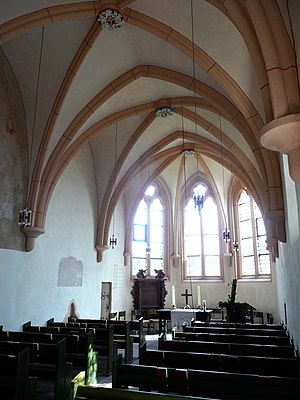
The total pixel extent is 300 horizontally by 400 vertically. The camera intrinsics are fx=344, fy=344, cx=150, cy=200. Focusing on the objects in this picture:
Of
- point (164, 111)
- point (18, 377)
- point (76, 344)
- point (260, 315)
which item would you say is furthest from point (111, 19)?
point (260, 315)

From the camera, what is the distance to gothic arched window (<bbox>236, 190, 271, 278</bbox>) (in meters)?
15.6

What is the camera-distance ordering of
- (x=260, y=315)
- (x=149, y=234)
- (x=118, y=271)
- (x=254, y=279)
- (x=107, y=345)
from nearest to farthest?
(x=107, y=345) → (x=260, y=315) → (x=254, y=279) → (x=118, y=271) → (x=149, y=234)

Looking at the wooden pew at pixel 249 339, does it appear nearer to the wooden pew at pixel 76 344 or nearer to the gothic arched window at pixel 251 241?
the wooden pew at pixel 76 344

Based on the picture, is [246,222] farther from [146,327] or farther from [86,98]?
[86,98]

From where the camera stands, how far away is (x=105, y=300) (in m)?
14.5

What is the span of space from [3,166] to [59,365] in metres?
5.68

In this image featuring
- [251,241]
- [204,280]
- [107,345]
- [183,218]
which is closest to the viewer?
[107,345]

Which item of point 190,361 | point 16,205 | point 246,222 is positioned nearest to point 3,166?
point 16,205

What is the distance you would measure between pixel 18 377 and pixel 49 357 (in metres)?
1.26

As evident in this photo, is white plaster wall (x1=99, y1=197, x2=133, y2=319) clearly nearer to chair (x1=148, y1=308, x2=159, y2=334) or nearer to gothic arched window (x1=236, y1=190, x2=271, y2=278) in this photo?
chair (x1=148, y1=308, x2=159, y2=334)

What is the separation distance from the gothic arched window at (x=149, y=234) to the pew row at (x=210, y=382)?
12.3 m

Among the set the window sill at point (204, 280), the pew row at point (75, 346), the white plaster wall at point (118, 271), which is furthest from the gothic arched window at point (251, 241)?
the pew row at point (75, 346)

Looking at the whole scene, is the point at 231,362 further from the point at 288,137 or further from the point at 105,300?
the point at 105,300

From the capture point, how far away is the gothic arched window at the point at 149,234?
17.1 m
